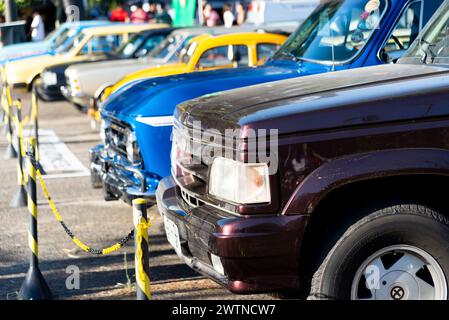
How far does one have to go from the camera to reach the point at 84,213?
842cm

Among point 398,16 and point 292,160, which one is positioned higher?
point 398,16

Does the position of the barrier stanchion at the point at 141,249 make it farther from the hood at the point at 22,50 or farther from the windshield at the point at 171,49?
the hood at the point at 22,50

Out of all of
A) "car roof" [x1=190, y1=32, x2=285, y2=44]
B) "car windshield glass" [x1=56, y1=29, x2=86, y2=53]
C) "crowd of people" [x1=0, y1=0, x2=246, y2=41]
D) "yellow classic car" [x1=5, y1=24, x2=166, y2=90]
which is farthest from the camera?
"crowd of people" [x1=0, y1=0, x2=246, y2=41]

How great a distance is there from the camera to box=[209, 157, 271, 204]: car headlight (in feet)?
14.4

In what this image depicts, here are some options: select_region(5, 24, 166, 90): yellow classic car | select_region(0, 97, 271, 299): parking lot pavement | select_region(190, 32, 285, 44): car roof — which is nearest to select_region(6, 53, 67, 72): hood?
select_region(5, 24, 166, 90): yellow classic car

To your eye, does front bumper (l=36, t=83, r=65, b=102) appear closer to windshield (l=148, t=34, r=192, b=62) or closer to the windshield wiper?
windshield (l=148, t=34, r=192, b=62)

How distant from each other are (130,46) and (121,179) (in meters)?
8.68

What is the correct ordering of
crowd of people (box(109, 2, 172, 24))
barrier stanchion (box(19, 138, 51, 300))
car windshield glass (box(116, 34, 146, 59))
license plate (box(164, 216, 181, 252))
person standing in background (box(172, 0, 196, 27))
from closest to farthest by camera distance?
license plate (box(164, 216, 181, 252)) → barrier stanchion (box(19, 138, 51, 300)) → car windshield glass (box(116, 34, 146, 59)) → person standing in background (box(172, 0, 196, 27)) → crowd of people (box(109, 2, 172, 24))

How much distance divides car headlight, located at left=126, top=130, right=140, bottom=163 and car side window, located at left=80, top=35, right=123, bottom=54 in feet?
33.5

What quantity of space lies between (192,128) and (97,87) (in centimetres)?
918

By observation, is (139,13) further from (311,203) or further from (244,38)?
(311,203)

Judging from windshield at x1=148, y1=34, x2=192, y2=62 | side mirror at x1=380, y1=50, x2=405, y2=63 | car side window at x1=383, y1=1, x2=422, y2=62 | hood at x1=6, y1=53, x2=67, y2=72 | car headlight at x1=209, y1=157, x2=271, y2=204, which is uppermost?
car side window at x1=383, y1=1, x2=422, y2=62

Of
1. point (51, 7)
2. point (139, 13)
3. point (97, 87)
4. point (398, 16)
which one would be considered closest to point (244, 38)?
point (97, 87)

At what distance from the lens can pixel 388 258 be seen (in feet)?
14.9
